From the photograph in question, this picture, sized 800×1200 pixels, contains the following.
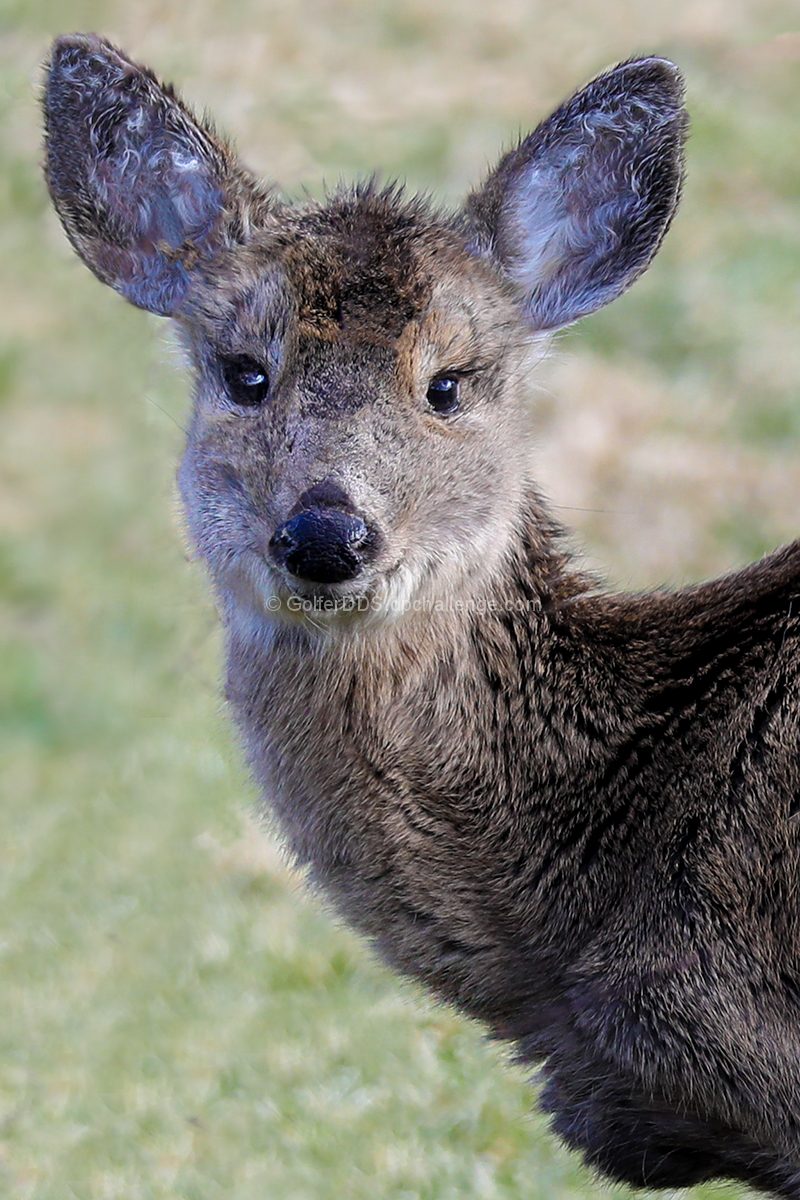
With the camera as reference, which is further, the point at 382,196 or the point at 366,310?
the point at 382,196

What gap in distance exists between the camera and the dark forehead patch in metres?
4.36

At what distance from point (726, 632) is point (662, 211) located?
45.6 inches

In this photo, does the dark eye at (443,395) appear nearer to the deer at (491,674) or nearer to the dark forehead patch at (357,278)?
the deer at (491,674)

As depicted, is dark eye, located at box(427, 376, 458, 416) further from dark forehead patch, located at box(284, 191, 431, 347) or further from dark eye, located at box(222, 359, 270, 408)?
dark eye, located at box(222, 359, 270, 408)

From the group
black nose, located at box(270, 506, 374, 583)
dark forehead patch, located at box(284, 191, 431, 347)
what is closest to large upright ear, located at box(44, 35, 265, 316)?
dark forehead patch, located at box(284, 191, 431, 347)

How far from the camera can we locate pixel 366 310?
436cm

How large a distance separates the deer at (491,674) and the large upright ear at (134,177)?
0.6 inches

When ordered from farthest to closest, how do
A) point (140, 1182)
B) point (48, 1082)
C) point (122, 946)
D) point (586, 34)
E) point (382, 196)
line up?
point (586, 34) < point (122, 946) < point (48, 1082) < point (140, 1182) < point (382, 196)

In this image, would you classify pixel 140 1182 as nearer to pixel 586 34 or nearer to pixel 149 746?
pixel 149 746

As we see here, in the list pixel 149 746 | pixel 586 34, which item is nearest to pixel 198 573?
pixel 149 746

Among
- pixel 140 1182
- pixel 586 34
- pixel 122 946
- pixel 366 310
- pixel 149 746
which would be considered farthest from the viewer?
pixel 586 34

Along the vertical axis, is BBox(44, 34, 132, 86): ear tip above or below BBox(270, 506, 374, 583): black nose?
above

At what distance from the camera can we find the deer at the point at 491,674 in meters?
4.12

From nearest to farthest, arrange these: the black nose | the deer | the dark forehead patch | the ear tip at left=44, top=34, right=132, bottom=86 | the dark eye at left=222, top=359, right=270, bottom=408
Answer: the black nose < the deer < the dark forehead patch < the dark eye at left=222, top=359, right=270, bottom=408 < the ear tip at left=44, top=34, right=132, bottom=86
